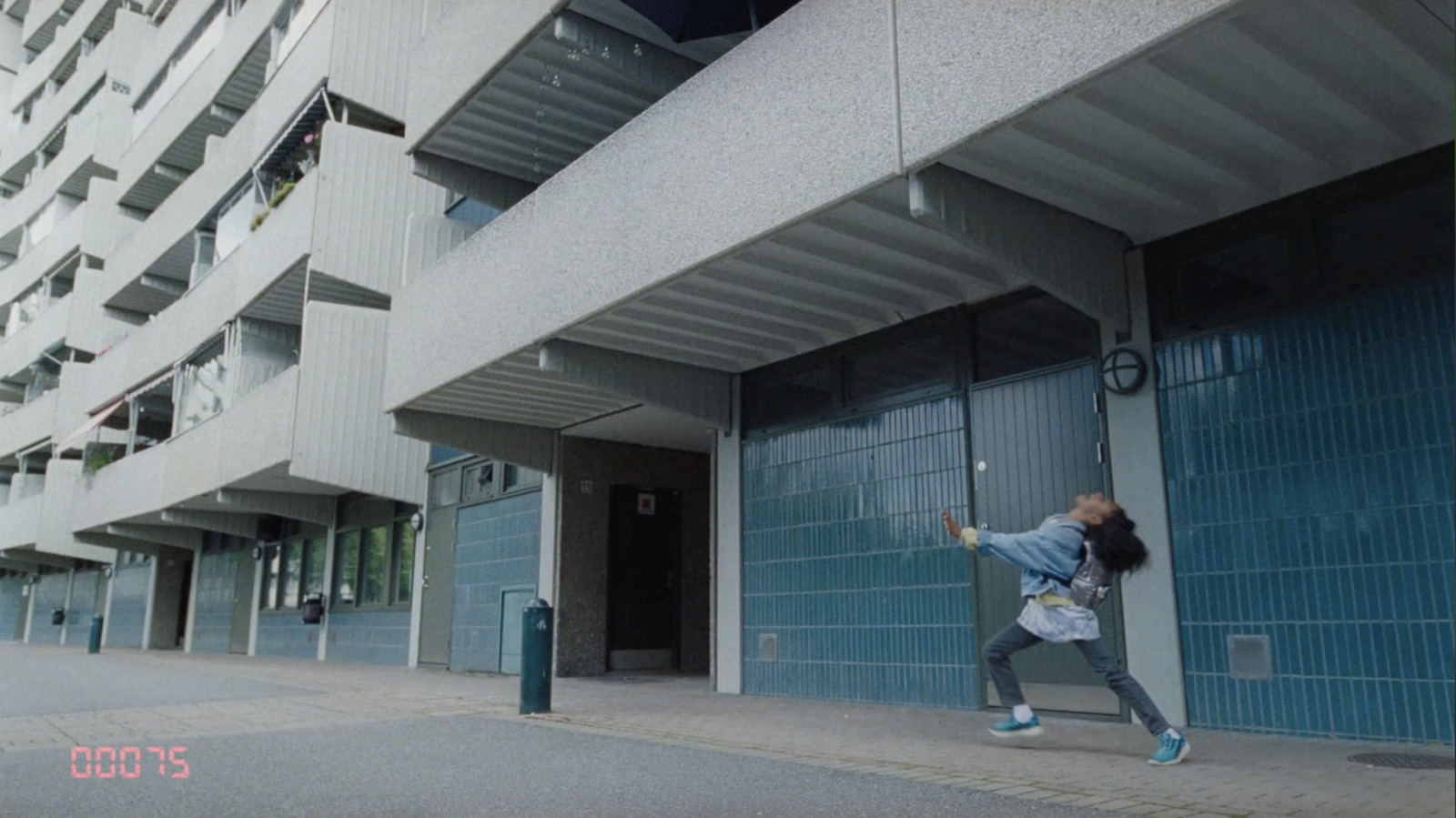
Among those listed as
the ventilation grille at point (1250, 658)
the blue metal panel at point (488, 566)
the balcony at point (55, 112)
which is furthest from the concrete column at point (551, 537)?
the balcony at point (55, 112)

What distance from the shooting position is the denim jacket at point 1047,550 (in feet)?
20.1

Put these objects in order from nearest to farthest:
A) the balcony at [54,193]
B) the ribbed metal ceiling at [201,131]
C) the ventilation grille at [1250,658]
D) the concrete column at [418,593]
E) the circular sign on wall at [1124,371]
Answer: the ventilation grille at [1250,658] → the circular sign on wall at [1124,371] → the concrete column at [418,593] → the ribbed metal ceiling at [201,131] → the balcony at [54,193]

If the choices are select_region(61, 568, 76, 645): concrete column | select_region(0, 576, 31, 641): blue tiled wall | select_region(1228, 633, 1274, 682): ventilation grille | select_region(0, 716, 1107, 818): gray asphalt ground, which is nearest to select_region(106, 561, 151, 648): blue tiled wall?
select_region(61, 568, 76, 645): concrete column

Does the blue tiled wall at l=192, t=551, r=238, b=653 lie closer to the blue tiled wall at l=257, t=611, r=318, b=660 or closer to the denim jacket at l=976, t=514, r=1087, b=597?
the blue tiled wall at l=257, t=611, r=318, b=660

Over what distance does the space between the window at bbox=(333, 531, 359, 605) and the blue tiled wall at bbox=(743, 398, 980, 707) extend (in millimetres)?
10846

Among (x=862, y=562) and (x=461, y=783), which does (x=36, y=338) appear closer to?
(x=862, y=562)

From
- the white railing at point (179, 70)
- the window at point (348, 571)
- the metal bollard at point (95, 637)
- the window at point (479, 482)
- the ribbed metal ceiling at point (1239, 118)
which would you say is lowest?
the metal bollard at point (95, 637)

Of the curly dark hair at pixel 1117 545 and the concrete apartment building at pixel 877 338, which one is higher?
the concrete apartment building at pixel 877 338

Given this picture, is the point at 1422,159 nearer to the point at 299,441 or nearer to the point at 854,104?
the point at 854,104

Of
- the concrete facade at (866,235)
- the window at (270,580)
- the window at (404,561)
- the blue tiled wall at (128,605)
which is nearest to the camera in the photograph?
the concrete facade at (866,235)

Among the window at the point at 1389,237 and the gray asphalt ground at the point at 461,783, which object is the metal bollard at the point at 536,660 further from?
the window at the point at 1389,237

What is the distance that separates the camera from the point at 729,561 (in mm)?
11328

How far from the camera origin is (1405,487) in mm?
6086

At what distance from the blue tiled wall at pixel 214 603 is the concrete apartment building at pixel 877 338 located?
6540 mm
